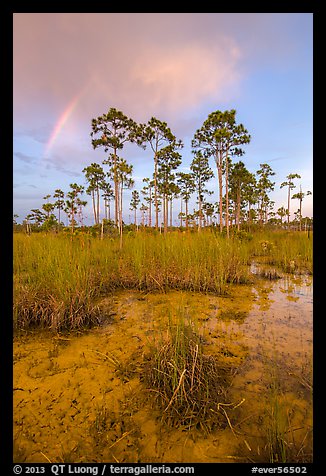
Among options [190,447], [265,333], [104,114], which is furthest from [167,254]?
[104,114]

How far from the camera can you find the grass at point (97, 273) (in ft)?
9.65

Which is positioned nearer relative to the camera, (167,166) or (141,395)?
(141,395)

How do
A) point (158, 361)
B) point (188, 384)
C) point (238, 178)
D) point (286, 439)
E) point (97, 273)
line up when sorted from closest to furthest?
1. point (286, 439)
2. point (188, 384)
3. point (158, 361)
4. point (97, 273)
5. point (238, 178)

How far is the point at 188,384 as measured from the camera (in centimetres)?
166

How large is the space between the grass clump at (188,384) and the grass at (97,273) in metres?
1.56

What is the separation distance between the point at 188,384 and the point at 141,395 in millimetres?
418

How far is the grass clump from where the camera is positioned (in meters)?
1.48

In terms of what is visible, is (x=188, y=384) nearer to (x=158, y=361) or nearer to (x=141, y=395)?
(x=158, y=361)

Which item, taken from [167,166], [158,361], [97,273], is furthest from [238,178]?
[158,361]
